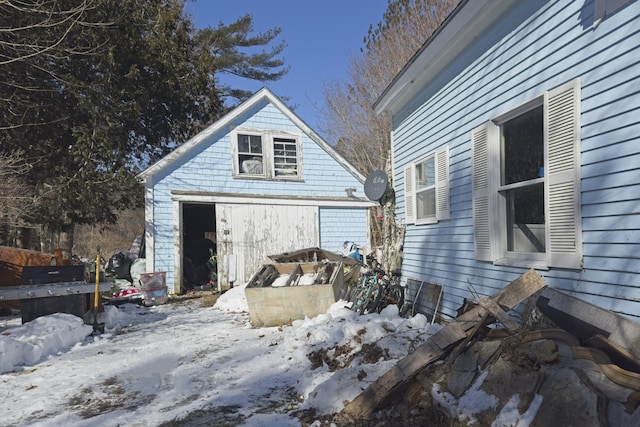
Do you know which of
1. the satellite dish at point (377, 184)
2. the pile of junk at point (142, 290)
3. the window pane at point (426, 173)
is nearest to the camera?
the window pane at point (426, 173)

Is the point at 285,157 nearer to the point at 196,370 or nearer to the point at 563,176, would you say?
the point at 196,370

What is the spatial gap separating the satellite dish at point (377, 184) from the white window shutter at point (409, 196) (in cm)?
53

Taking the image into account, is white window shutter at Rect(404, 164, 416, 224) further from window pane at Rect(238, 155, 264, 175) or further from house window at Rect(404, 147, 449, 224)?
window pane at Rect(238, 155, 264, 175)

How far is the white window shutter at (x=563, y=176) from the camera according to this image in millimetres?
3363

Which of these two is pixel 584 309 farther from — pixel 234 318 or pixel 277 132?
pixel 277 132

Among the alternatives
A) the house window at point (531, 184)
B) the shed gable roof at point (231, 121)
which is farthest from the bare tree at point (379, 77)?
the house window at point (531, 184)

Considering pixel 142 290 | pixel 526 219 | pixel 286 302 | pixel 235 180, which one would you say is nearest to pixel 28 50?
pixel 235 180

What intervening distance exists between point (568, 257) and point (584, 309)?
0.93 m

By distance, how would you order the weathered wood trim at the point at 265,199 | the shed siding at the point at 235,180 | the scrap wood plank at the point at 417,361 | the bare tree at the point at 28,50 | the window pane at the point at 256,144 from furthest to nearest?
the window pane at the point at 256,144 < the weathered wood trim at the point at 265,199 < the shed siding at the point at 235,180 < the bare tree at the point at 28,50 < the scrap wood plank at the point at 417,361

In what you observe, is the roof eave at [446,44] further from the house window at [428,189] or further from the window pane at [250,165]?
the window pane at [250,165]

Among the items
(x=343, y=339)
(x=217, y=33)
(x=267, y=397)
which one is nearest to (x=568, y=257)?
(x=343, y=339)

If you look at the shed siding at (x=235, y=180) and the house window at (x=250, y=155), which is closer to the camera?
the shed siding at (x=235, y=180)

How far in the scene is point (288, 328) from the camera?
6047 mm

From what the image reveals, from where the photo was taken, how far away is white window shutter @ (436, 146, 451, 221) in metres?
5.71
